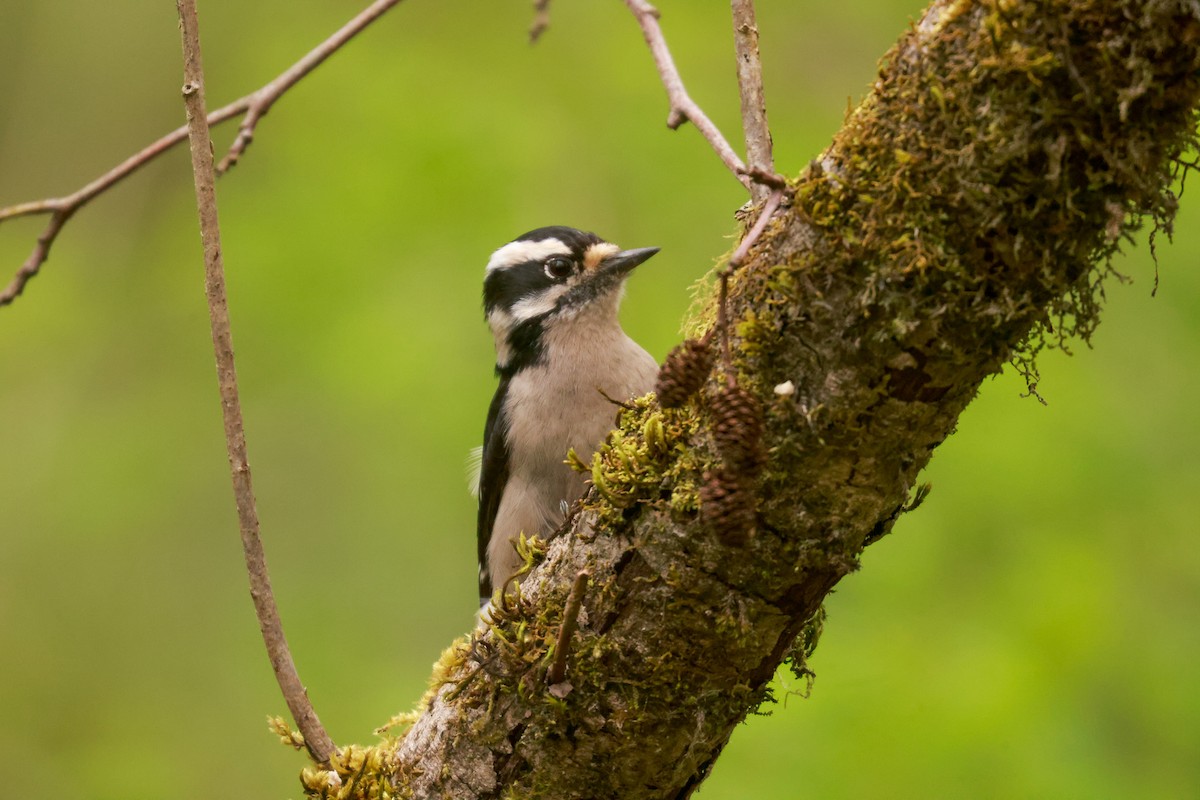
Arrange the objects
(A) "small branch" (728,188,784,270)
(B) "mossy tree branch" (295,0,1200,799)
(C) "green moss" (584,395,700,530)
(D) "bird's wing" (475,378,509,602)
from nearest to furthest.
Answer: (B) "mossy tree branch" (295,0,1200,799), (A) "small branch" (728,188,784,270), (C) "green moss" (584,395,700,530), (D) "bird's wing" (475,378,509,602)

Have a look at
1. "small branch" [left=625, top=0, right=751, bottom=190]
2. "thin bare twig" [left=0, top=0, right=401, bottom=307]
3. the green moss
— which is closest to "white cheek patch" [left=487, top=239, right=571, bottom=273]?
"thin bare twig" [left=0, top=0, right=401, bottom=307]

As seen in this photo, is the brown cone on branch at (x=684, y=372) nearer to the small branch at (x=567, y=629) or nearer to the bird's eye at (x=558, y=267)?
the small branch at (x=567, y=629)

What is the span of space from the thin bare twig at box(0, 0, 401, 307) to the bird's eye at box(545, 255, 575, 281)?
6.54 ft

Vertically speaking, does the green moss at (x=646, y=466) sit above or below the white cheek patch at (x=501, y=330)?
below

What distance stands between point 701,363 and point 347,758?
63.9 inches

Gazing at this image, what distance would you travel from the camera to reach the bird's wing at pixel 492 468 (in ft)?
16.6

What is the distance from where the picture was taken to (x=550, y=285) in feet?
17.3

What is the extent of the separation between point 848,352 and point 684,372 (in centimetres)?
30

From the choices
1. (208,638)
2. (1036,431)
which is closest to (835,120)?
(1036,431)

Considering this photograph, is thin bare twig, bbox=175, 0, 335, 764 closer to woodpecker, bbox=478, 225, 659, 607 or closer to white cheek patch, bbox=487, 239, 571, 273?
woodpecker, bbox=478, 225, 659, 607

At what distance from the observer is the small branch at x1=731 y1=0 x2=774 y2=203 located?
2652 millimetres

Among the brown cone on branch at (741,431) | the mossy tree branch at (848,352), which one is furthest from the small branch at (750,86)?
the brown cone on branch at (741,431)

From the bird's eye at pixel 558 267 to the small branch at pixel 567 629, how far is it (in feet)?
9.52

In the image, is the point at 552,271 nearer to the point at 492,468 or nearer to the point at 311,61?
the point at 492,468
